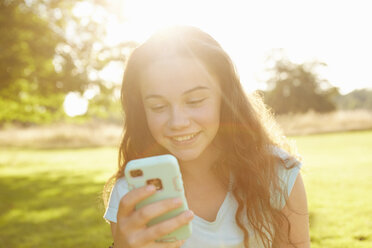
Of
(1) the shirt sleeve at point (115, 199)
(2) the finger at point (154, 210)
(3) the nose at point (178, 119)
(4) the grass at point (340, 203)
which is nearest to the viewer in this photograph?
(2) the finger at point (154, 210)

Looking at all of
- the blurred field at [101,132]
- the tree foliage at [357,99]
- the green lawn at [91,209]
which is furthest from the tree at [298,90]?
the green lawn at [91,209]

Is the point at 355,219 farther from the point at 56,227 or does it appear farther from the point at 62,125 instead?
the point at 62,125

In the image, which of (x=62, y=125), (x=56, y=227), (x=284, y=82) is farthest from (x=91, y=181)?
(x=284, y=82)

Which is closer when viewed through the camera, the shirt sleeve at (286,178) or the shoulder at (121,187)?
the shirt sleeve at (286,178)

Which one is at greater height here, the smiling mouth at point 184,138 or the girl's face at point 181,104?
the girl's face at point 181,104

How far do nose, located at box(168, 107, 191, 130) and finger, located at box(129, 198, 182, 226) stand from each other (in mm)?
620

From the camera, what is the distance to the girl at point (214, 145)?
2.03 metres

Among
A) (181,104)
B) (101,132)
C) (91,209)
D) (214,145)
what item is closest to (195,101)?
(181,104)

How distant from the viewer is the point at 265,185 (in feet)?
6.98

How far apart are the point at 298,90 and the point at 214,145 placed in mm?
47855

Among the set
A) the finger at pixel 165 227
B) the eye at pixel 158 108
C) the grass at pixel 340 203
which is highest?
the eye at pixel 158 108

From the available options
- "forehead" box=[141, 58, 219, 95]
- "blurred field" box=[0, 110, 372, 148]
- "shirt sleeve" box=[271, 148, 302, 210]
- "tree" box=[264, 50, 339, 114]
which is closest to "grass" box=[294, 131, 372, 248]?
"shirt sleeve" box=[271, 148, 302, 210]

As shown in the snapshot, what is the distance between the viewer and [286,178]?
6.86 ft

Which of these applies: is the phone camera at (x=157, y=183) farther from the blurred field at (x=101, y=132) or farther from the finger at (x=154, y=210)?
the blurred field at (x=101, y=132)
